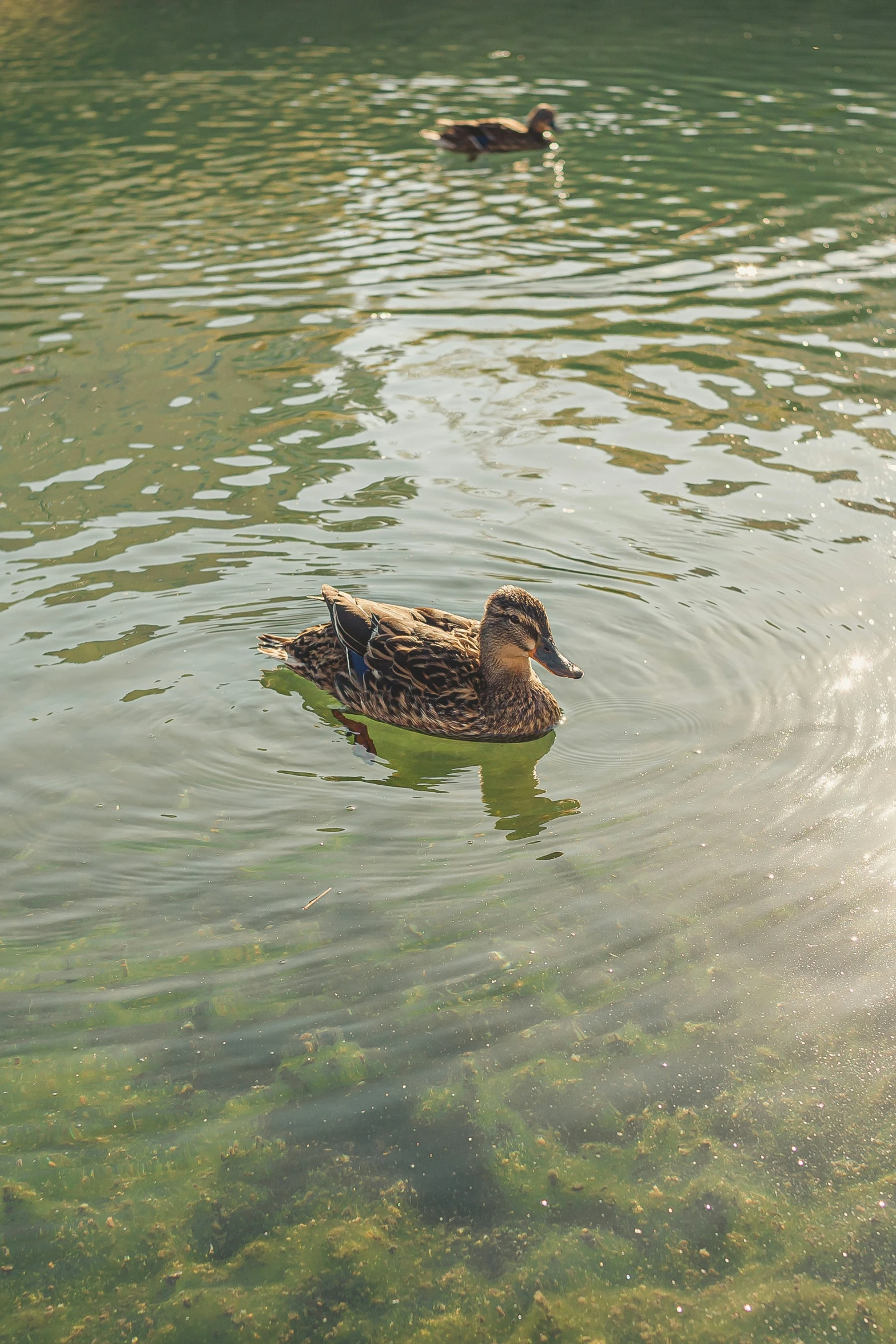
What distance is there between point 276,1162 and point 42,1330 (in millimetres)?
861

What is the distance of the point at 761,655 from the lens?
744cm

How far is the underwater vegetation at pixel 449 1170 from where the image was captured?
401cm

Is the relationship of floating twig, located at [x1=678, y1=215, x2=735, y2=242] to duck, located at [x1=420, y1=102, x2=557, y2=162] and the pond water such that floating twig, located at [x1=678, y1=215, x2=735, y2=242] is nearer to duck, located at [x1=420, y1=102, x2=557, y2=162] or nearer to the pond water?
the pond water

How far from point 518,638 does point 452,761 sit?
2.45 ft

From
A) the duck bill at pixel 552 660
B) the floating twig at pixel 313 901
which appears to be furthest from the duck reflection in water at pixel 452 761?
the floating twig at pixel 313 901

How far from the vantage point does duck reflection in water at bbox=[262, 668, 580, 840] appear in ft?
21.0

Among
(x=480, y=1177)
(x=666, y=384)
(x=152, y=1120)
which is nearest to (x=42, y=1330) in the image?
(x=152, y=1120)

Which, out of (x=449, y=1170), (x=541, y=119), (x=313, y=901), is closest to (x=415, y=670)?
(x=313, y=901)

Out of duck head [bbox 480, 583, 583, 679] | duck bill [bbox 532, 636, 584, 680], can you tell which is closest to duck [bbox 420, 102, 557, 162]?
duck head [bbox 480, 583, 583, 679]

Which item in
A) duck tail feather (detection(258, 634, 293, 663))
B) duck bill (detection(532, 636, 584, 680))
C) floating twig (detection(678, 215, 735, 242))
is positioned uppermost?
floating twig (detection(678, 215, 735, 242))

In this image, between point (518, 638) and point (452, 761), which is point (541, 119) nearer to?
point (518, 638)

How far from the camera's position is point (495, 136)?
61.7 feet

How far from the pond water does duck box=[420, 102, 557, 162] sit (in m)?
4.20

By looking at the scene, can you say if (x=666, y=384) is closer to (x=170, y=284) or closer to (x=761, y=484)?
(x=761, y=484)
